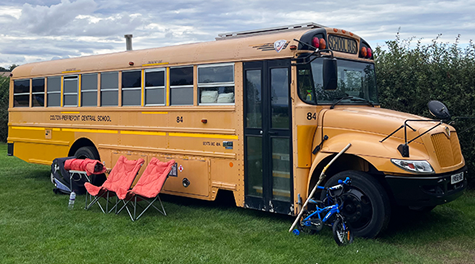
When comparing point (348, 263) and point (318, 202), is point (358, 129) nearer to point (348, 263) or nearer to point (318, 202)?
point (318, 202)

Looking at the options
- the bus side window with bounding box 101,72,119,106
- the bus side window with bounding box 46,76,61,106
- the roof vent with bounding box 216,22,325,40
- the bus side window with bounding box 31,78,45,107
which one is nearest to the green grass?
the bus side window with bounding box 101,72,119,106

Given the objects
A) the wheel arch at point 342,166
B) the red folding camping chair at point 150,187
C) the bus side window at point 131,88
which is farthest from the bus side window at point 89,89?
the wheel arch at point 342,166

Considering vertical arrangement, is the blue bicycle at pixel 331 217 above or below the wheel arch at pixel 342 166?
below

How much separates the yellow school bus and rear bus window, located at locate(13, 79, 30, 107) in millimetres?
2174

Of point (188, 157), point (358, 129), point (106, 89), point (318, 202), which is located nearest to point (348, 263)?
point (318, 202)

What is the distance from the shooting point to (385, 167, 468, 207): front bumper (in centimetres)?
519

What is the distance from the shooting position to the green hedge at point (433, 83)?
317 inches

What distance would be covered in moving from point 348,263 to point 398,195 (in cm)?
111

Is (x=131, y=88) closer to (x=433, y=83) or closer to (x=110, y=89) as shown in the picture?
(x=110, y=89)

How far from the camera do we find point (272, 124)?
6207 mm

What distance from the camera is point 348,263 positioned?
187 inches

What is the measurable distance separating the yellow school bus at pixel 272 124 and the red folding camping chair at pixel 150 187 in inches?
15.7

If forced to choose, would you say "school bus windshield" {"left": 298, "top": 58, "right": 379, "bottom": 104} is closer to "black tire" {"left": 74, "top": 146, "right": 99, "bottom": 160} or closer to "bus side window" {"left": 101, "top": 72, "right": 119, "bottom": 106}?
"bus side window" {"left": 101, "top": 72, "right": 119, "bottom": 106}

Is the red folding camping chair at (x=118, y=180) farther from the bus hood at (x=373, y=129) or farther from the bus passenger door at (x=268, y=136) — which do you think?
the bus hood at (x=373, y=129)
